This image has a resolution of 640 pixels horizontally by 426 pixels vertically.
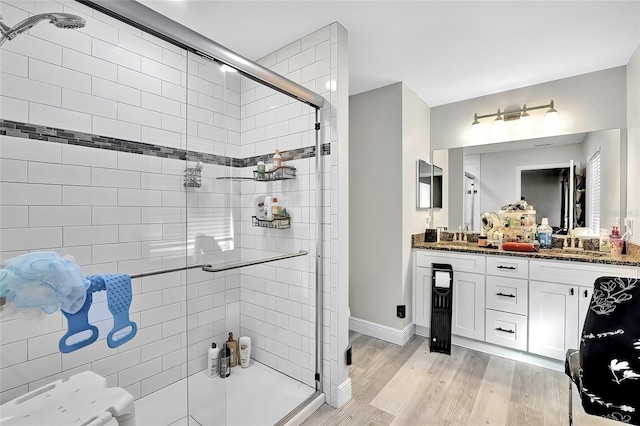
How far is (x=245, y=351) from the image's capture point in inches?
77.2

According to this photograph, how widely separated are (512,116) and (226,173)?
9.18ft

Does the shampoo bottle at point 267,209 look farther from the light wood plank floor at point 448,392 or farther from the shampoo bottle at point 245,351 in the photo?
the light wood plank floor at point 448,392

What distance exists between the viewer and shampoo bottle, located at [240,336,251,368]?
1.95m

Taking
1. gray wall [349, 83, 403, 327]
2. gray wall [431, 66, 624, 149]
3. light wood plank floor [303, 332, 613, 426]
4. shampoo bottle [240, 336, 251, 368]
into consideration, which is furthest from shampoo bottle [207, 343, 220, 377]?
gray wall [431, 66, 624, 149]

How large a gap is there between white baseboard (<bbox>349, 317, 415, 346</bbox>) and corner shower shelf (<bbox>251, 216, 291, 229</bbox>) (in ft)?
5.22

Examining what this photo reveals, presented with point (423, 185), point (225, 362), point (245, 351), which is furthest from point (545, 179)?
point (225, 362)

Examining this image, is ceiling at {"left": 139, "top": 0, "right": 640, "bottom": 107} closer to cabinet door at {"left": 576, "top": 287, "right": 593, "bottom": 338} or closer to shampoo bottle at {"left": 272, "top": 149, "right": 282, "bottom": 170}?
shampoo bottle at {"left": 272, "top": 149, "right": 282, "bottom": 170}

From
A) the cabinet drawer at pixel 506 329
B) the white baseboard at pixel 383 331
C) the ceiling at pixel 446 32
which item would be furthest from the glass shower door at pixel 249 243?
the cabinet drawer at pixel 506 329

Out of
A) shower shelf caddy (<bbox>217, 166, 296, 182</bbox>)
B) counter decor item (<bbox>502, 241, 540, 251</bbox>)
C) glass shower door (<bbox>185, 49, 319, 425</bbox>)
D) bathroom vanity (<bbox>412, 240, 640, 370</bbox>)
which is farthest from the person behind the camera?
counter decor item (<bbox>502, 241, 540, 251</bbox>)

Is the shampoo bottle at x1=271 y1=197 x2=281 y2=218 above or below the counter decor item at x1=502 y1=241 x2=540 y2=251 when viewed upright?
above

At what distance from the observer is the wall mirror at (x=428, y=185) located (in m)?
3.08

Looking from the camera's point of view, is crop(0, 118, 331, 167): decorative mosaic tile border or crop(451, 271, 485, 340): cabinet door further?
crop(451, 271, 485, 340): cabinet door

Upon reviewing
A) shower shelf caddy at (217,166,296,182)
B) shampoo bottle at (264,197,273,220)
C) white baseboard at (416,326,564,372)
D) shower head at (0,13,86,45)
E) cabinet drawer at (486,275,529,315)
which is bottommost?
white baseboard at (416,326,564,372)

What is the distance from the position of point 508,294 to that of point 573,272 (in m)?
0.48
